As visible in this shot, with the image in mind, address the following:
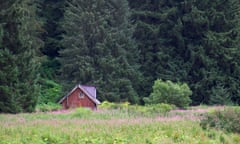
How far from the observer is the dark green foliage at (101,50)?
37.4 meters

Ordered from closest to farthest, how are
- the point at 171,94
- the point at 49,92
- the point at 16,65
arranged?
the point at 16,65
the point at 171,94
the point at 49,92

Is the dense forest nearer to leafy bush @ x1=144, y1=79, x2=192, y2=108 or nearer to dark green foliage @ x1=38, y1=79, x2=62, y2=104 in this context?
dark green foliage @ x1=38, y1=79, x2=62, y2=104

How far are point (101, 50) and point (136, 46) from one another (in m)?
4.03

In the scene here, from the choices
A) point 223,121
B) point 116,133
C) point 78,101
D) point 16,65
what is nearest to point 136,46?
point 78,101

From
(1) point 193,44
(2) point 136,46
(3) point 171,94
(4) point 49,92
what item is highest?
(1) point 193,44

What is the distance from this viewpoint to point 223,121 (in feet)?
59.0

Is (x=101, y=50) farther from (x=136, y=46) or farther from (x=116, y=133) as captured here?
(x=116, y=133)

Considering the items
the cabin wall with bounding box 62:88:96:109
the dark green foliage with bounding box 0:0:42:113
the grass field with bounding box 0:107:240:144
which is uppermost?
the dark green foliage with bounding box 0:0:42:113

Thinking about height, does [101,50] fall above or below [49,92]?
above

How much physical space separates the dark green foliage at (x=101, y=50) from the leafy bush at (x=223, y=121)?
18784mm

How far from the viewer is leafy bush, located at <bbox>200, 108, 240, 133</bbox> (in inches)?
689

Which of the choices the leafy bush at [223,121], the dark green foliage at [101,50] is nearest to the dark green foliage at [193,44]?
the dark green foliage at [101,50]

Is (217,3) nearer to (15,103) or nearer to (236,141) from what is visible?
(15,103)

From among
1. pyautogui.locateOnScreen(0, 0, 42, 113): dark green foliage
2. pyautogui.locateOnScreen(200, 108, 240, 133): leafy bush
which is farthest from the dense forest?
pyautogui.locateOnScreen(200, 108, 240, 133): leafy bush
